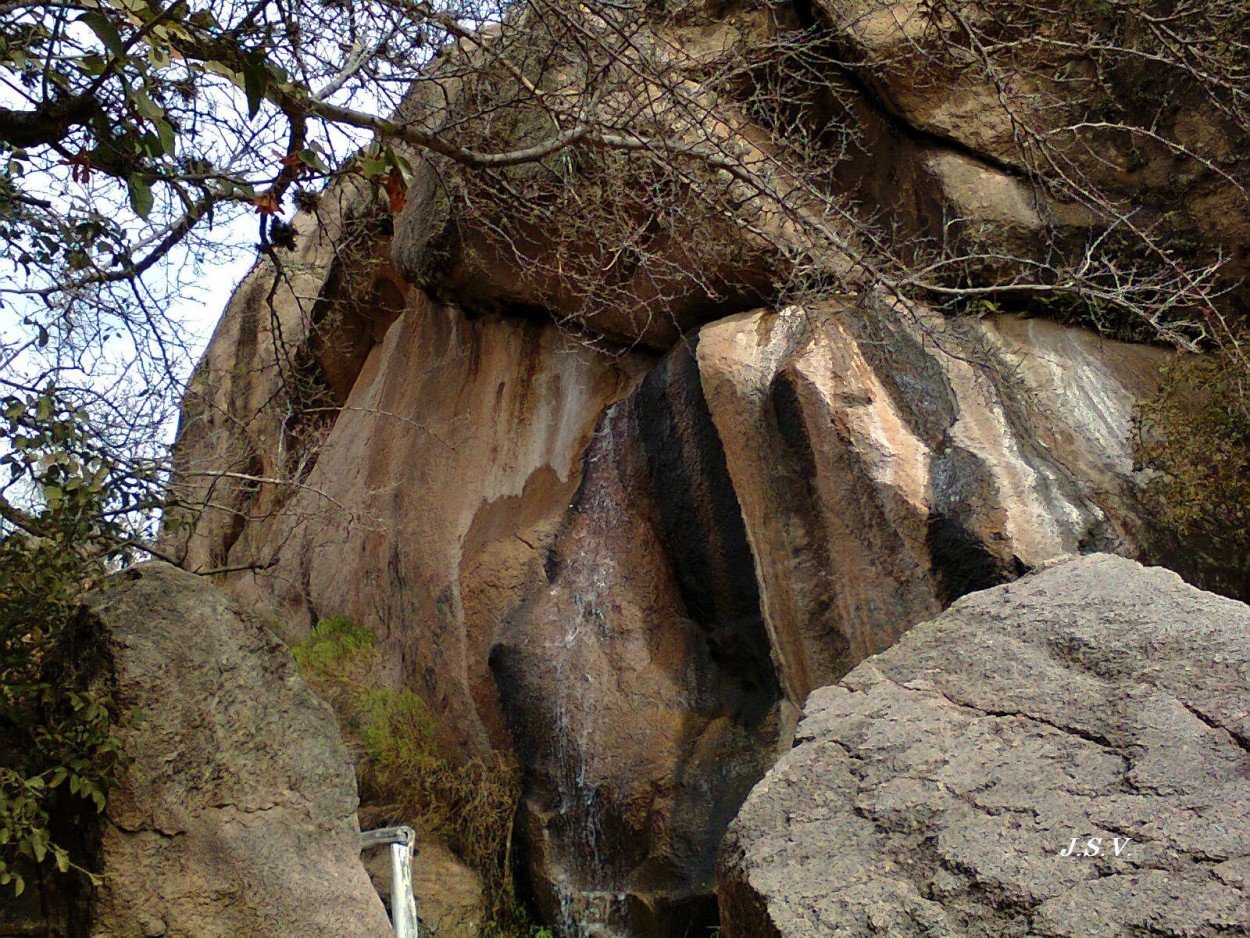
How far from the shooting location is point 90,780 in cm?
445

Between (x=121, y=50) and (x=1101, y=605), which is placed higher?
(x=121, y=50)

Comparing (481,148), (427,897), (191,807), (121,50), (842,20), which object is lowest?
(427,897)

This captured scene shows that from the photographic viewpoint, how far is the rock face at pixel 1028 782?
2996mm

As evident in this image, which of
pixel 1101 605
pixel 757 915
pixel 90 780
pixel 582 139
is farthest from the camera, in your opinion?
pixel 582 139

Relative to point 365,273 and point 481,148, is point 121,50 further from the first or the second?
point 365,273

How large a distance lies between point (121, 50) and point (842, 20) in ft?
17.5

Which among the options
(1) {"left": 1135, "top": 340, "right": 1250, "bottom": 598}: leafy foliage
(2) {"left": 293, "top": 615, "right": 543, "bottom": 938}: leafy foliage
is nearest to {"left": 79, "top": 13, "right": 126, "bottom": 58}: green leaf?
(1) {"left": 1135, "top": 340, "right": 1250, "bottom": 598}: leafy foliage

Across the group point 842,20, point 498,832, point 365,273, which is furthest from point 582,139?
point 365,273

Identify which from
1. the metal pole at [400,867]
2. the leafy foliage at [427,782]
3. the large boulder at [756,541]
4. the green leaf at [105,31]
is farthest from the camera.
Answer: the leafy foliage at [427,782]

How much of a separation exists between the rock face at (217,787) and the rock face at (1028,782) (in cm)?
182

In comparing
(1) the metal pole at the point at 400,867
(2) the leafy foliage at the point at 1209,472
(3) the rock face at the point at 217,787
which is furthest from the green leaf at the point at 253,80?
(2) the leafy foliage at the point at 1209,472

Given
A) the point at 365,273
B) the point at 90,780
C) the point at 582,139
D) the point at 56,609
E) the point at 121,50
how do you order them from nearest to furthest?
the point at 121,50, the point at 90,780, the point at 56,609, the point at 582,139, the point at 365,273

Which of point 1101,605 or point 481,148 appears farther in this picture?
point 481,148

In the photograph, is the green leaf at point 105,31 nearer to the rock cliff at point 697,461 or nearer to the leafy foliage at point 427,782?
the rock cliff at point 697,461
